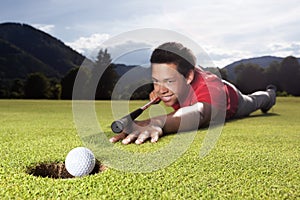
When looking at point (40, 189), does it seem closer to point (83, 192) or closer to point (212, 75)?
point (83, 192)

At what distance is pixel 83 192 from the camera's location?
6.38 feet

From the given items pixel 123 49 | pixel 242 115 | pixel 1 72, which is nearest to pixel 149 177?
pixel 123 49

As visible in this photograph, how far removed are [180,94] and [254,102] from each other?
3.17 m

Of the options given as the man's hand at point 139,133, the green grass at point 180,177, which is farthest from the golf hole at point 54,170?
the man's hand at point 139,133

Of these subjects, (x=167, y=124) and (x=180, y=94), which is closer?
(x=167, y=124)

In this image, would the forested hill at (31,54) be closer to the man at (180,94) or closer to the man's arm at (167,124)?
the man at (180,94)

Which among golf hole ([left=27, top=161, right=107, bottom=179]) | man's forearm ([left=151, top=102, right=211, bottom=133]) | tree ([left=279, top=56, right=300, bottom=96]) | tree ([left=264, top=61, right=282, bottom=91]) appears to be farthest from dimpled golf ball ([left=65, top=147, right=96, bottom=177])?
tree ([left=264, top=61, right=282, bottom=91])

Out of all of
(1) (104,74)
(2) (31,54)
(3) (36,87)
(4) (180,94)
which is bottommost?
(3) (36,87)

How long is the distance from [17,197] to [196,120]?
3094 mm

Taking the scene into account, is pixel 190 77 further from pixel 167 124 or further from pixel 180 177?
pixel 180 177

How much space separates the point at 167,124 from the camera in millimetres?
4211

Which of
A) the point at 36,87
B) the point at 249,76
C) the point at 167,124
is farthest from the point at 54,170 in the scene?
the point at 36,87

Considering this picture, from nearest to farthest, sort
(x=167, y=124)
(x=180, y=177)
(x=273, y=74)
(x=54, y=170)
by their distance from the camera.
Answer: (x=180, y=177)
(x=54, y=170)
(x=167, y=124)
(x=273, y=74)

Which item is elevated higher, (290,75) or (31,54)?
(31,54)
